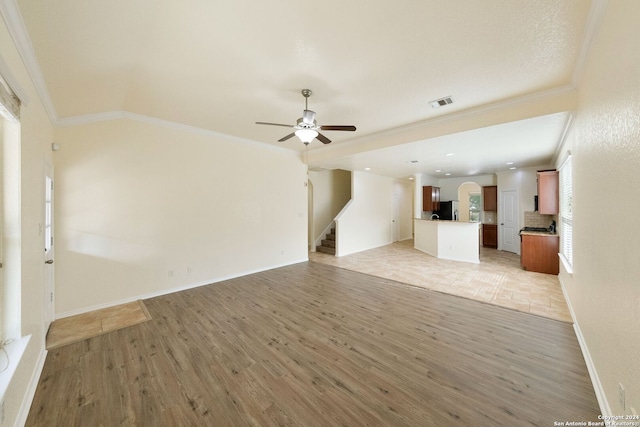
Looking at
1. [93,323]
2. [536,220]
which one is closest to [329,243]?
[93,323]

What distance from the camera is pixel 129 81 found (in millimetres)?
2764

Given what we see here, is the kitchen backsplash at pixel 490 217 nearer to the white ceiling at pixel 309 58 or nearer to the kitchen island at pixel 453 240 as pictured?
the kitchen island at pixel 453 240

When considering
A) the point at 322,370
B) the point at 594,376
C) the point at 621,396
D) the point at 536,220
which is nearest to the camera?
the point at 621,396

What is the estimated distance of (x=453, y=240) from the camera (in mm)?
6672

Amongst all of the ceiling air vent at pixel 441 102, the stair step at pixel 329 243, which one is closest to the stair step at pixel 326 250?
the stair step at pixel 329 243

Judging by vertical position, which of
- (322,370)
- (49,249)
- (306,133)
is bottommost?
(322,370)

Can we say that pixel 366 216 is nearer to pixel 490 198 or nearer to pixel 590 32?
pixel 490 198

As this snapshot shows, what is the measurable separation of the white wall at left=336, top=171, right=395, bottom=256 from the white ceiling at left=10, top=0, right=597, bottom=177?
3.86 meters

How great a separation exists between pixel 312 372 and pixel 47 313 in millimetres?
3342

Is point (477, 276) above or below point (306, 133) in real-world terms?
below

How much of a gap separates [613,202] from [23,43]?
4.53 meters

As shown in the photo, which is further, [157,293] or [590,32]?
[157,293]

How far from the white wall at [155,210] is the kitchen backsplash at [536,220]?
7.55m

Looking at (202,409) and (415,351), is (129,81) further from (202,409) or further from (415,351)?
(415,351)
